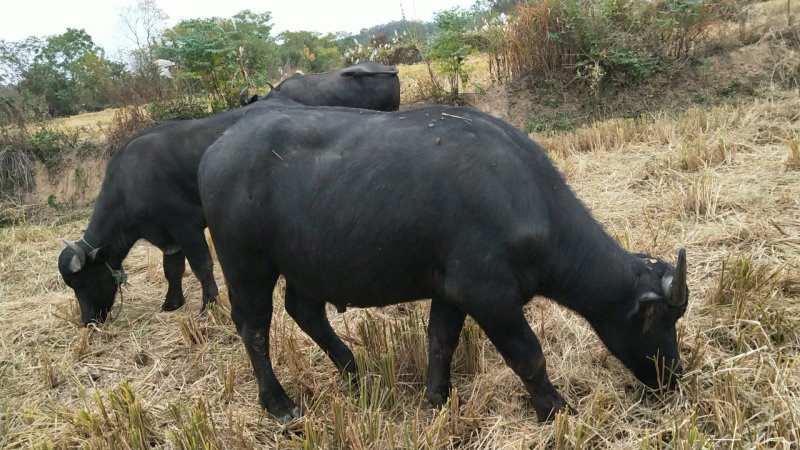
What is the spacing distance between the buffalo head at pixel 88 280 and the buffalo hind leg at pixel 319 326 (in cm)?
279

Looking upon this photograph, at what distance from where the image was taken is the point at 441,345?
3.40 metres

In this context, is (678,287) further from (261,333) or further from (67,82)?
(67,82)

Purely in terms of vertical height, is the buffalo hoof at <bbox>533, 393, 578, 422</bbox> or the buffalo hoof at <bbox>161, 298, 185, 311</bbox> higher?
A: the buffalo hoof at <bbox>533, 393, 578, 422</bbox>

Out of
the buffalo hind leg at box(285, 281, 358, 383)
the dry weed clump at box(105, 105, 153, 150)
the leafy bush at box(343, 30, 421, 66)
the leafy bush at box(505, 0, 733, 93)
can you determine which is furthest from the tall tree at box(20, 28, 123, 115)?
the buffalo hind leg at box(285, 281, 358, 383)

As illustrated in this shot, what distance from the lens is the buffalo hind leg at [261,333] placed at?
3398 millimetres

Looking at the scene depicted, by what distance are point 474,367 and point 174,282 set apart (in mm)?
3561

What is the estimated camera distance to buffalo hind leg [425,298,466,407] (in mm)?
3359

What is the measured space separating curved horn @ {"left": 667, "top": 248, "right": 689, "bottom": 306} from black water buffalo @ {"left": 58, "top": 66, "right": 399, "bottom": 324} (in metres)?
4.22

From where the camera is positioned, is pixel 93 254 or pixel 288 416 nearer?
pixel 288 416

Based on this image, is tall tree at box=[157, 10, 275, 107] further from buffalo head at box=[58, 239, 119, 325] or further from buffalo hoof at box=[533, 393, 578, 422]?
buffalo hoof at box=[533, 393, 578, 422]

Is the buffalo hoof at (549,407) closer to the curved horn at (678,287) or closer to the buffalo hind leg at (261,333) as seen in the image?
the curved horn at (678,287)

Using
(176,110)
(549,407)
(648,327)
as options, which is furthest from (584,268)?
(176,110)

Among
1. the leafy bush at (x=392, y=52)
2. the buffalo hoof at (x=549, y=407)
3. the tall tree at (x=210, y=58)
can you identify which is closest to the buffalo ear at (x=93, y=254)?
the buffalo hoof at (x=549, y=407)

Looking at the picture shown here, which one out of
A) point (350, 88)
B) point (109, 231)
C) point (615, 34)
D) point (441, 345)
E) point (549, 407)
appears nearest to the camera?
point (549, 407)
